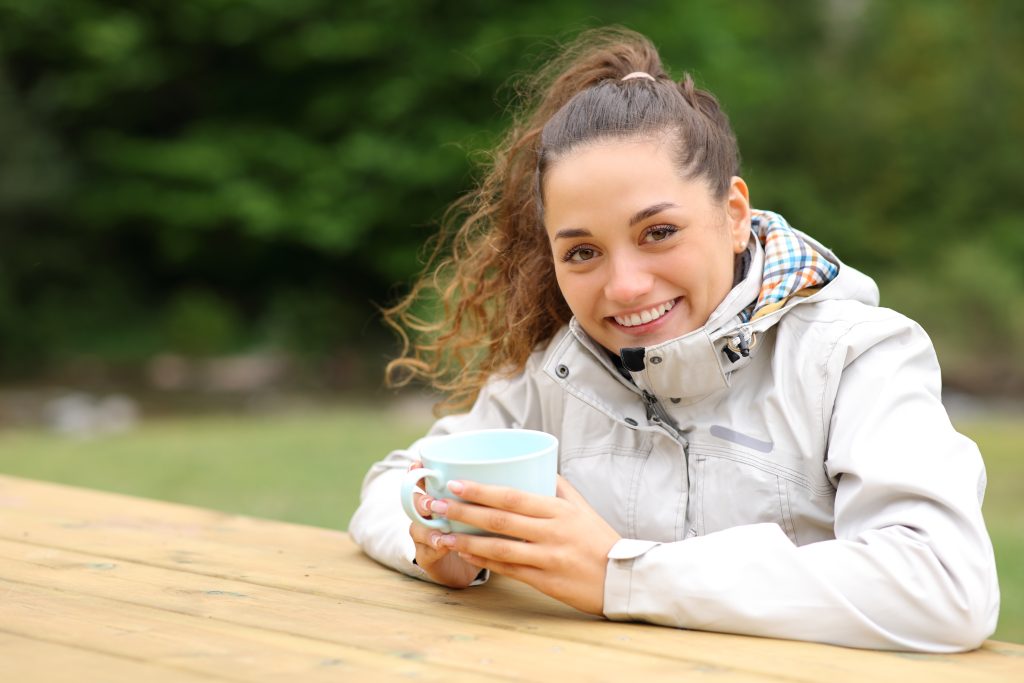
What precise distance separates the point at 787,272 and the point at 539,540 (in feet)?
2.33

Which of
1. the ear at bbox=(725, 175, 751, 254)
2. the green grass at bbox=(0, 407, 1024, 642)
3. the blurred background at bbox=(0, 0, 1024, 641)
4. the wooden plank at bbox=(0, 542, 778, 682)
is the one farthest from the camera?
the blurred background at bbox=(0, 0, 1024, 641)

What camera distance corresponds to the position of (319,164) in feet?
40.6

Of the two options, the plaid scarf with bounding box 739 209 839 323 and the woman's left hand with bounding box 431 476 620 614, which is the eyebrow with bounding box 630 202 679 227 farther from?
the woman's left hand with bounding box 431 476 620 614

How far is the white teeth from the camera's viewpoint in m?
2.07

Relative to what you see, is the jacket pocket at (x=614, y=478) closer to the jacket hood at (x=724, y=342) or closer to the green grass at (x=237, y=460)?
the jacket hood at (x=724, y=342)

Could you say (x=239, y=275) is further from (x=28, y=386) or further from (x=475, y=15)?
(x=475, y=15)

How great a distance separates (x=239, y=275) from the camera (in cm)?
1377

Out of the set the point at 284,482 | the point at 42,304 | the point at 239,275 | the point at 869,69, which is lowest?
the point at 284,482

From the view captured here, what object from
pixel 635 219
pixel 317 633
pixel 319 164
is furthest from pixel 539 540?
pixel 319 164

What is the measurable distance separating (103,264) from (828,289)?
12585 mm

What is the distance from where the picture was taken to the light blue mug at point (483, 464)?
1.76 m

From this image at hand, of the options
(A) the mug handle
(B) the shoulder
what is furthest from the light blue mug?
(B) the shoulder

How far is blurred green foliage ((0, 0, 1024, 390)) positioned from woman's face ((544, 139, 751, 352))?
9.26m

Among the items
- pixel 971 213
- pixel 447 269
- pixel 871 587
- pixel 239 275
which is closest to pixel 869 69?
pixel 971 213
